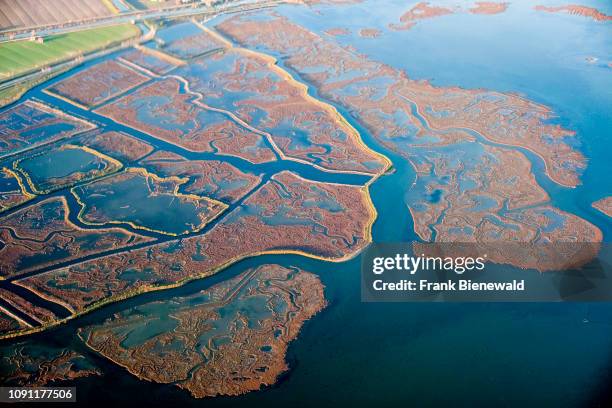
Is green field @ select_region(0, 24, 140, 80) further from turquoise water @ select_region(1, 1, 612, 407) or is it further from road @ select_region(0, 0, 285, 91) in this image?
turquoise water @ select_region(1, 1, 612, 407)

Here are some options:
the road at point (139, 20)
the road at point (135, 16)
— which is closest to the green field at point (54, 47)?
the road at point (139, 20)

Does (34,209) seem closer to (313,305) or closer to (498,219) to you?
(313,305)

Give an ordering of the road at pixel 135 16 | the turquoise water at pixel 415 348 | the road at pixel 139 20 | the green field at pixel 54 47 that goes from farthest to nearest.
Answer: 1. the road at pixel 135 16
2. the green field at pixel 54 47
3. the road at pixel 139 20
4. the turquoise water at pixel 415 348

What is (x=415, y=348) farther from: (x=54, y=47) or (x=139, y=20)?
(x=139, y=20)

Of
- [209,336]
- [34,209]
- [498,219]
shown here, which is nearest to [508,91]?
[498,219]

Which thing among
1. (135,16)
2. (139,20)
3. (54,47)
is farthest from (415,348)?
(135,16)

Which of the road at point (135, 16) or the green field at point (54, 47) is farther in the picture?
the road at point (135, 16)

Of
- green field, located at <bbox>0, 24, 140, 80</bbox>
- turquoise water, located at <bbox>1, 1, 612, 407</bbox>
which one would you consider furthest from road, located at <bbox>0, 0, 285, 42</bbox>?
turquoise water, located at <bbox>1, 1, 612, 407</bbox>

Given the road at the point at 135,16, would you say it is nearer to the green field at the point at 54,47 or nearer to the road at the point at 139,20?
the road at the point at 139,20
